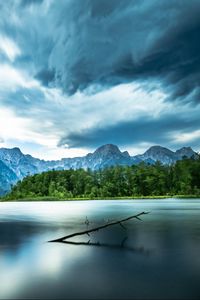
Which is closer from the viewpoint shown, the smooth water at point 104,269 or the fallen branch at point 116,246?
the smooth water at point 104,269

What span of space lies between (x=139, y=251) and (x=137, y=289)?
36.1 ft

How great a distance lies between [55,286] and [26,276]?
3383mm

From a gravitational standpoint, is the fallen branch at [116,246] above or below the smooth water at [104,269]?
above

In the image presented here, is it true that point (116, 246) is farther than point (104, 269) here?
Yes

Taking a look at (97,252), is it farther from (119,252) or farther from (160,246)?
(160,246)

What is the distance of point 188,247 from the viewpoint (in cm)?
2969

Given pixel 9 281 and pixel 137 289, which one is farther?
pixel 9 281

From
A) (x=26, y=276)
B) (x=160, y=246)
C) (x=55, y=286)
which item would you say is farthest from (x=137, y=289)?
(x=160, y=246)

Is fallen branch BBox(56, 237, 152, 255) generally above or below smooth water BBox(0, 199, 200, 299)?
above

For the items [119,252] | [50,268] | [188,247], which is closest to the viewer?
[50,268]

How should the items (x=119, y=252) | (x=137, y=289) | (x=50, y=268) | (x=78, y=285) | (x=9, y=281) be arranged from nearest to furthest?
(x=137, y=289) → (x=78, y=285) → (x=9, y=281) → (x=50, y=268) → (x=119, y=252)

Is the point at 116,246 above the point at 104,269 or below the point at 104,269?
above

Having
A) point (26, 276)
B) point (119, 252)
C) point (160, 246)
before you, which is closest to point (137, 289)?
point (26, 276)

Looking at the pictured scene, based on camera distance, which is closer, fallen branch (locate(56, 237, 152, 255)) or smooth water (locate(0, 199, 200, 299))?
smooth water (locate(0, 199, 200, 299))
